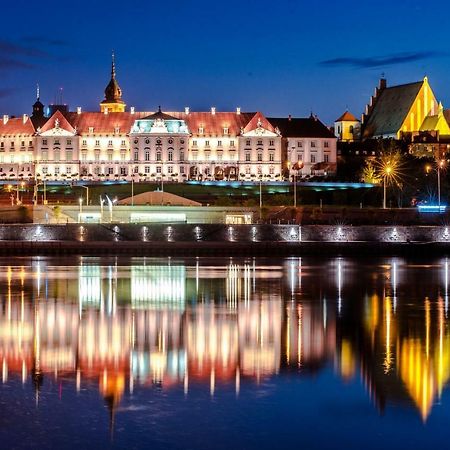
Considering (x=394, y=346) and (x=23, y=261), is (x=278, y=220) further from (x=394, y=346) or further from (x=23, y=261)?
(x=394, y=346)

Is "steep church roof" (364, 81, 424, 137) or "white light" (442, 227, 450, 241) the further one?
"steep church roof" (364, 81, 424, 137)

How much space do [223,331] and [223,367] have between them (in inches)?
206

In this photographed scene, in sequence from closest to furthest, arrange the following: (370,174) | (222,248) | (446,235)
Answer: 1. (222,248)
2. (446,235)
3. (370,174)

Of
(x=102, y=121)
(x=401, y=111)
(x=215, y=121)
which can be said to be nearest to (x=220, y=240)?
(x=215, y=121)

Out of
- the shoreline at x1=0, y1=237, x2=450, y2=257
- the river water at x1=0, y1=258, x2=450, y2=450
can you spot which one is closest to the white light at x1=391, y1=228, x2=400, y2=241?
the shoreline at x1=0, y1=237, x2=450, y2=257

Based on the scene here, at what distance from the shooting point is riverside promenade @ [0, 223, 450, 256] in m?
63.9

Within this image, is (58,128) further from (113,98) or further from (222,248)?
(222,248)

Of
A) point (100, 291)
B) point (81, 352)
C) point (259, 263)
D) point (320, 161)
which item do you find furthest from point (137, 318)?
point (320, 161)

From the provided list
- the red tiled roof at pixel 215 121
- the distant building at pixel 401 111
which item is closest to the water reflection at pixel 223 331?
the red tiled roof at pixel 215 121

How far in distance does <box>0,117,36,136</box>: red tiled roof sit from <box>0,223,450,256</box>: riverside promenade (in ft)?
218

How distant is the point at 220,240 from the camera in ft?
225

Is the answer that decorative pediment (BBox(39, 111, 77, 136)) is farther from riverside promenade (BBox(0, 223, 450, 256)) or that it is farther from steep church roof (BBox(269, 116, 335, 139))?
riverside promenade (BBox(0, 223, 450, 256))

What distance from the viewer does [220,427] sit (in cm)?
1491

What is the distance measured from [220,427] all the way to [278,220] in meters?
64.4
